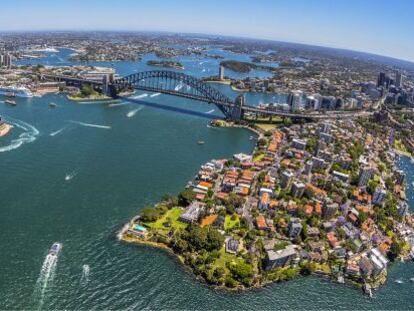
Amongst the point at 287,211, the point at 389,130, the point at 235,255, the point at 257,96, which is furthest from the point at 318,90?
the point at 235,255

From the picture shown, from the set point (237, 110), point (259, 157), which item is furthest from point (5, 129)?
point (237, 110)

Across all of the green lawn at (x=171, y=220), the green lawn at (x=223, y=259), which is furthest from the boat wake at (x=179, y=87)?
the green lawn at (x=223, y=259)

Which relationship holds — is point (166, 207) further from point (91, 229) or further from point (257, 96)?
point (257, 96)

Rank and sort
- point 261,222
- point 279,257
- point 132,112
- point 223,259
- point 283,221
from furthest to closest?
point 132,112 → point 283,221 → point 261,222 → point 223,259 → point 279,257

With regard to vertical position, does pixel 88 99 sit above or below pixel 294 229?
above

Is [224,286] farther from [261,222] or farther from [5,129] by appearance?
[5,129]

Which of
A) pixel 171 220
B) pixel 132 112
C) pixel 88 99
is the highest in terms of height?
pixel 88 99

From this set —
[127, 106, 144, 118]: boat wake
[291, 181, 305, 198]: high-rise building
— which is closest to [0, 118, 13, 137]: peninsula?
[127, 106, 144, 118]: boat wake

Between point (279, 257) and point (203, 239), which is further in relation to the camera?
point (203, 239)
